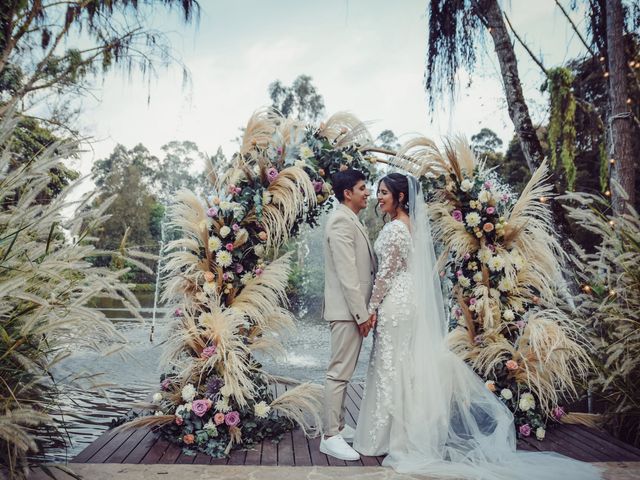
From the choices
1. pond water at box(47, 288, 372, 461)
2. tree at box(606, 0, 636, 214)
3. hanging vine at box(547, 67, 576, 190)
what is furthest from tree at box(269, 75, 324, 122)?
tree at box(606, 0, 636, 214)

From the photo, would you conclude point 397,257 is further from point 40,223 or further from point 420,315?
point 40,223

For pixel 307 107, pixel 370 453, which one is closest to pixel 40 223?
pixel 370 453

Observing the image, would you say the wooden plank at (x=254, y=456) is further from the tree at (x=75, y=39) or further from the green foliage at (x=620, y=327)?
the tree at (x=75, y=39)

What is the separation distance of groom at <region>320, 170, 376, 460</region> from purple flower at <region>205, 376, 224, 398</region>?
77 cm

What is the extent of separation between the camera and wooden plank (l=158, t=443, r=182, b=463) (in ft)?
10.4

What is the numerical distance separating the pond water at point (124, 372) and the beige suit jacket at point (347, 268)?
623 mm

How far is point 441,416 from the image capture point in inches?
133

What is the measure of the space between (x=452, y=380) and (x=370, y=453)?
79 cm

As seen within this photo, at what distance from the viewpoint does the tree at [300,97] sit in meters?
31.7

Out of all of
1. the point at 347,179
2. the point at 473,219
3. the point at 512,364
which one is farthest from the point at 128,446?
the point at 473,219

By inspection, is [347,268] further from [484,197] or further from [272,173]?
[484,197]

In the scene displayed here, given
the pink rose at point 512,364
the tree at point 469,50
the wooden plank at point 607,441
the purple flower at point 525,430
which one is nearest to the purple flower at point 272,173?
the pink rose at point 512,364

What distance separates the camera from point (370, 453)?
3.37 meters

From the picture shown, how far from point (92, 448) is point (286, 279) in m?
1.77
